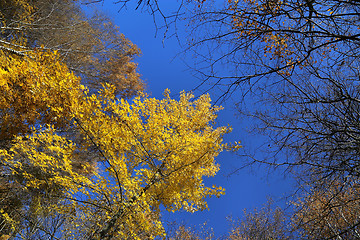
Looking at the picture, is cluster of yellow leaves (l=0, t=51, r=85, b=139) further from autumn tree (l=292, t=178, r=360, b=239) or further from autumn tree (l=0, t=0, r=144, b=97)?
autumn tree (l=292, t=178, r=360, b=239)

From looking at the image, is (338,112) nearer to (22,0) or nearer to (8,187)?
(22,0)

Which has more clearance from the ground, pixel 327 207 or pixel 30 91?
pixel 30 91

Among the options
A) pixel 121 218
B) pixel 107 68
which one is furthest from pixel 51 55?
pixel 121 218

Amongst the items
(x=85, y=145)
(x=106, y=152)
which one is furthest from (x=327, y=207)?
(x=85, y=145)

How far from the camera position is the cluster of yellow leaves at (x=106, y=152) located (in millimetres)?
4273

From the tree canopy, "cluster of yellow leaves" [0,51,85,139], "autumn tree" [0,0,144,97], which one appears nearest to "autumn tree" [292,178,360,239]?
the tree canopy

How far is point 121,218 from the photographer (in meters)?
4.43

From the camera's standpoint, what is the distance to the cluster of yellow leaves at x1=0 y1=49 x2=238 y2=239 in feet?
14.0

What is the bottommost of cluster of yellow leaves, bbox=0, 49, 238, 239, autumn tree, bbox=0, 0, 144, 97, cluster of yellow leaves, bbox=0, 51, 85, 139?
cluster of yellow leaves, bbox=0, 49, 238, 239

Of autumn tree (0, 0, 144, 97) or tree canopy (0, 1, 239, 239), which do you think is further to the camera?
autumn tree (0, 0, 144, 97)

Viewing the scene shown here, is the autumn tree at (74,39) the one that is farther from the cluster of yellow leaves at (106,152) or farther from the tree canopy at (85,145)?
the cluster of yellow leaves at (106,152)

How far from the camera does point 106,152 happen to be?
4254 millimetres

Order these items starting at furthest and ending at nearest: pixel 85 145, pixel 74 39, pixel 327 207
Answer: pixel 74 39, pixel 85 145, pixel 327 207

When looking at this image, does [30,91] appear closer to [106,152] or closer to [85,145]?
[85,145]
